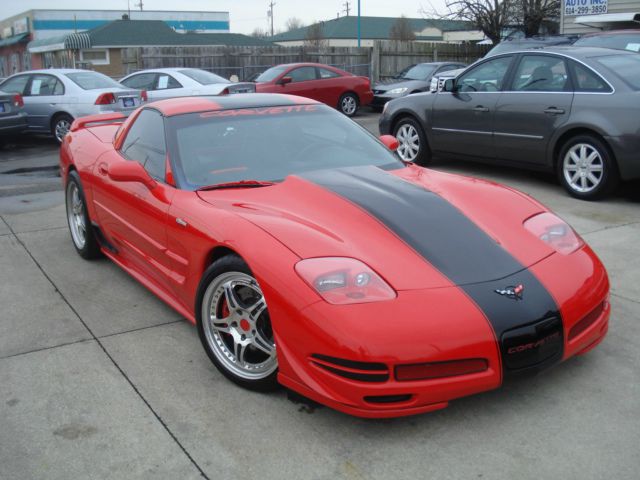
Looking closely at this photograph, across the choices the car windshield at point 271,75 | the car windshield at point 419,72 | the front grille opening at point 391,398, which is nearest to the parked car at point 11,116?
the car windshield at point 271,75

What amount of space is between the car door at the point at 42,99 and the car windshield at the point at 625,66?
1006 cm

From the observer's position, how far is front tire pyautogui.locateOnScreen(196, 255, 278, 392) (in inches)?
126

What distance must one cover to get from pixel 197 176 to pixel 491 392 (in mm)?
2019

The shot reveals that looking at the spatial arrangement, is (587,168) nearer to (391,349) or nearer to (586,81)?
A: (586,81)

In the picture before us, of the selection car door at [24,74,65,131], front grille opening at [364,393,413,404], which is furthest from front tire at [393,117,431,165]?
car door at [24,74,65,131]

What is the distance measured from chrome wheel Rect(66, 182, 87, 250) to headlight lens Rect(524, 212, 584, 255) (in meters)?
3.45

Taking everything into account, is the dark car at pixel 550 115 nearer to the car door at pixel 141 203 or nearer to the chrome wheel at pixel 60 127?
the car door at pixel 141 203

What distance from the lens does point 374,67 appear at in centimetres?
2306

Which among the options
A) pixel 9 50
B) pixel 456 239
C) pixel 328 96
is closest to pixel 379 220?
pixel 456 239

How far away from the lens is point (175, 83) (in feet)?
47.1

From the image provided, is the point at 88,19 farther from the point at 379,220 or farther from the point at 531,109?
the point at 379,220

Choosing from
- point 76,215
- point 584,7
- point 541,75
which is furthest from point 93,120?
point 584,7

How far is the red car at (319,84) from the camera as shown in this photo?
16312mm

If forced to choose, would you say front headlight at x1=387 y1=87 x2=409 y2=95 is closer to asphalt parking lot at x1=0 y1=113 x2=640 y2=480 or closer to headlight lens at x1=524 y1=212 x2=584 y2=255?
asphalt parking lot at x1=0 y1=113 x2=640 y2=480
